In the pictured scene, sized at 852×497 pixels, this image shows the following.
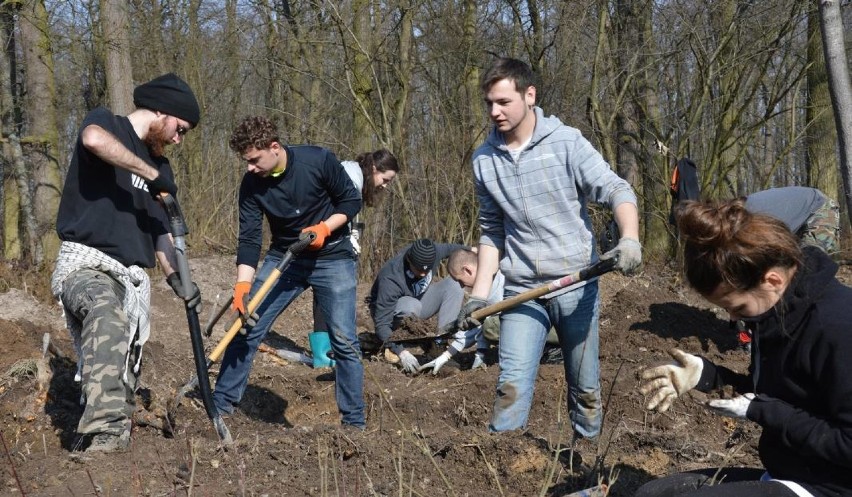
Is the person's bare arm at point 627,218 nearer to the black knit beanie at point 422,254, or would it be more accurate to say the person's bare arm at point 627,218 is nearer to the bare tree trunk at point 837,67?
the bare tree trunk at point 837,67

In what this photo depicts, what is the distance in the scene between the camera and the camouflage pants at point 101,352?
3.98 metres

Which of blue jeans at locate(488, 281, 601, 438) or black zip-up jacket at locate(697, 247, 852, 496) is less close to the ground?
black zip-up jacket at locate(697, 247, 852, 496)

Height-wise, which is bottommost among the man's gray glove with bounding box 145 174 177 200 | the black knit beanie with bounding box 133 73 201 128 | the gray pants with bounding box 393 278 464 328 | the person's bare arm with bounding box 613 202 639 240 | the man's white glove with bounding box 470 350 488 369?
the man's white glove with bounding box 470 350 488 369

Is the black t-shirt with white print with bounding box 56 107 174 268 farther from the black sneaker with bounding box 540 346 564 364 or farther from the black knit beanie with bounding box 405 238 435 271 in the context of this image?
the black sneaker with bounding box 540 346 564 364

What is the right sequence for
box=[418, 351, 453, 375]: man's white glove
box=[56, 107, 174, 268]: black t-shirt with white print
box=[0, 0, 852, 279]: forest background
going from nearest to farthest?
box=[56, 107, 174, 268]: black t-shirt with white print
box=[418, 351, 453, 375]: man's white glove
box=[0, 0, 852, 279]: forest background

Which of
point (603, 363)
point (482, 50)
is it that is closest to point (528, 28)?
point (482, 50)

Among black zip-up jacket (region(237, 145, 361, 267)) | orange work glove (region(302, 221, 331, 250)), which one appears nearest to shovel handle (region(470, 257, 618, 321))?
orange work glove (region(302, 221, 331, 250))

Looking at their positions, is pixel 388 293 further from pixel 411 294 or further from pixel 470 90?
pixel 470 90

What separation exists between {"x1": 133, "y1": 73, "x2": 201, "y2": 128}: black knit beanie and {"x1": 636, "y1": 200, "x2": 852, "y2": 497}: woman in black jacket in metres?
2.63

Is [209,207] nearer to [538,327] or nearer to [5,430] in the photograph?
[5,430]

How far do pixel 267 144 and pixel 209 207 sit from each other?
8.80m

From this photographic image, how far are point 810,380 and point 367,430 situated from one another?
3.23 m

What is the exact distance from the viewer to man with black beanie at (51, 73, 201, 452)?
4.00 metres

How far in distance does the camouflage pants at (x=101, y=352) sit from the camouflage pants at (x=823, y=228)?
167 inches
